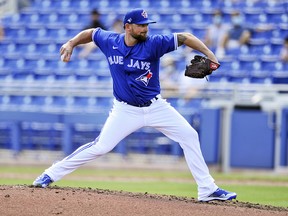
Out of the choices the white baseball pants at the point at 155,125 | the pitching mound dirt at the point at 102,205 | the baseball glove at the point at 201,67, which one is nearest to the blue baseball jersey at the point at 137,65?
the white baseball pants at the point at 155,125

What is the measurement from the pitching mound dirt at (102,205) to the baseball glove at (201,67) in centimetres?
137

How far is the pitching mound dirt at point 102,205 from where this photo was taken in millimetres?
7246

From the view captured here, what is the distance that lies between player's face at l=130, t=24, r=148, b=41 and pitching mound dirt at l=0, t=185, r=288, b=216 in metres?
1.68

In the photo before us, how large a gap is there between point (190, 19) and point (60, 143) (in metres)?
4.78

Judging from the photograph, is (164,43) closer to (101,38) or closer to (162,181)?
(101,38)

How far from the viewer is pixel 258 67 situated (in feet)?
55.8

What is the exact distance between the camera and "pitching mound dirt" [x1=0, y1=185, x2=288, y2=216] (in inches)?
285

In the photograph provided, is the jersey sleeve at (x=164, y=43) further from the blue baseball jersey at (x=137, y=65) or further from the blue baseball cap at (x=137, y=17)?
the blue baseball cap at (x=137, y=17)

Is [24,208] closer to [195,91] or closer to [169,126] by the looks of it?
[169,126]

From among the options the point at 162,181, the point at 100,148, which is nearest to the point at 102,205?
the point at 100,148

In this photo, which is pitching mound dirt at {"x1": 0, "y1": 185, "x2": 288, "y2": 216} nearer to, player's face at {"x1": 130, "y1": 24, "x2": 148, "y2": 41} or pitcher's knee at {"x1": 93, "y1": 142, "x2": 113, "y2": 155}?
pitcher's knee at {"x1": 93, "y1": 142, "x2": 113, "y2": 155}

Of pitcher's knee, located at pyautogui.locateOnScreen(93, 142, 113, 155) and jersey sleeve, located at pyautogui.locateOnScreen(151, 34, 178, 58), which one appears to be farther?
pitcher's knee, located at pyautogui.locateOnScreen(93, 142, 113, 155)

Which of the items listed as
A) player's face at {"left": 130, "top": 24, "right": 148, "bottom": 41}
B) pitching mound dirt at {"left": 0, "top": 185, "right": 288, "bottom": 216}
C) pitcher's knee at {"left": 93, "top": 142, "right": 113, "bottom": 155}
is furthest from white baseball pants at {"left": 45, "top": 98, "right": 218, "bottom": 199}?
player's face at {"left": 130, "top": 24, "right": 148, "bottom": 41}

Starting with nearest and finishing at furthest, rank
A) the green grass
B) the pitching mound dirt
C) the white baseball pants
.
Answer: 1. the pitching mound dirt
2. the white baseball pants
3. the green grass
